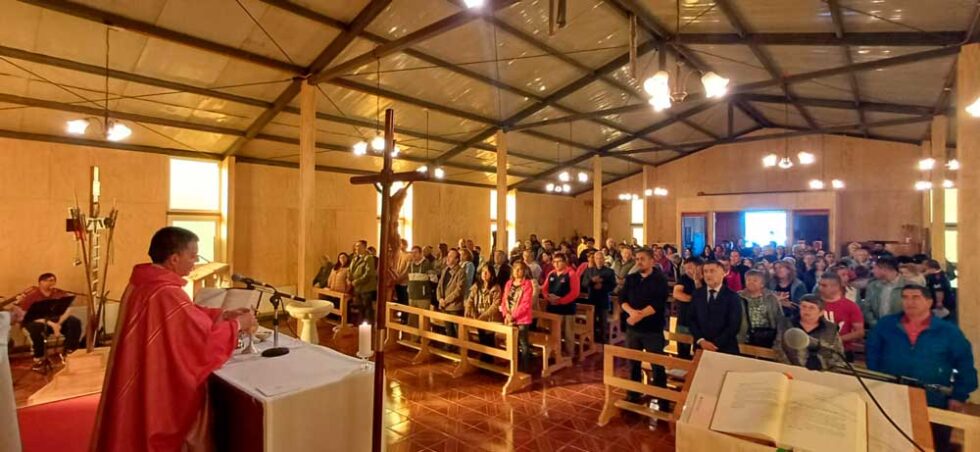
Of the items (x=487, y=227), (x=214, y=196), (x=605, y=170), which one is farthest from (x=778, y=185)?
(x=214, y=196)

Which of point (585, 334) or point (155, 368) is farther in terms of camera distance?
point (585, 334)

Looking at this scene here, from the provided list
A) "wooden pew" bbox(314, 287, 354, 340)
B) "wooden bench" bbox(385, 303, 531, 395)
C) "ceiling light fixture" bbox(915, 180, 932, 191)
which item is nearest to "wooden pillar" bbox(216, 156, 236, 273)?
"wooden pew" bbox(314, 287, 354, 340)

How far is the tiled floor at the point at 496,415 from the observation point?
3449mm

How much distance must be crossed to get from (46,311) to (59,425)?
9.87ft

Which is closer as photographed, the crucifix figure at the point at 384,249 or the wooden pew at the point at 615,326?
the crucifix figure at the point at 384,249

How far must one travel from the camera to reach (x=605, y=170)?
1445 centimetres

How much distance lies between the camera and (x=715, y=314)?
344 centimetres

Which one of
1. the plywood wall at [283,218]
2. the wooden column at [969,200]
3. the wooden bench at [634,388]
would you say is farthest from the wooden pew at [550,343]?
the plywood wall at [283,218]

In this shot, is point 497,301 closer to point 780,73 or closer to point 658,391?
point 658,391

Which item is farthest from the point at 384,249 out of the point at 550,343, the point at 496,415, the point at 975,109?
the point at 975,109

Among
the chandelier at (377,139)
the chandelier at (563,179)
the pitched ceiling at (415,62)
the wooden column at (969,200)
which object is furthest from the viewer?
the chandelier at (563,179)

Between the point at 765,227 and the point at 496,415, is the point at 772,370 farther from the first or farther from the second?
the point at 765,227

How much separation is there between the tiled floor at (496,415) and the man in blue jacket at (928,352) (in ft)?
4.98

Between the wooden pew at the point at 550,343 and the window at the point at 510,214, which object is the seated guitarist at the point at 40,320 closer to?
the wooden pew at the point at 550,343
